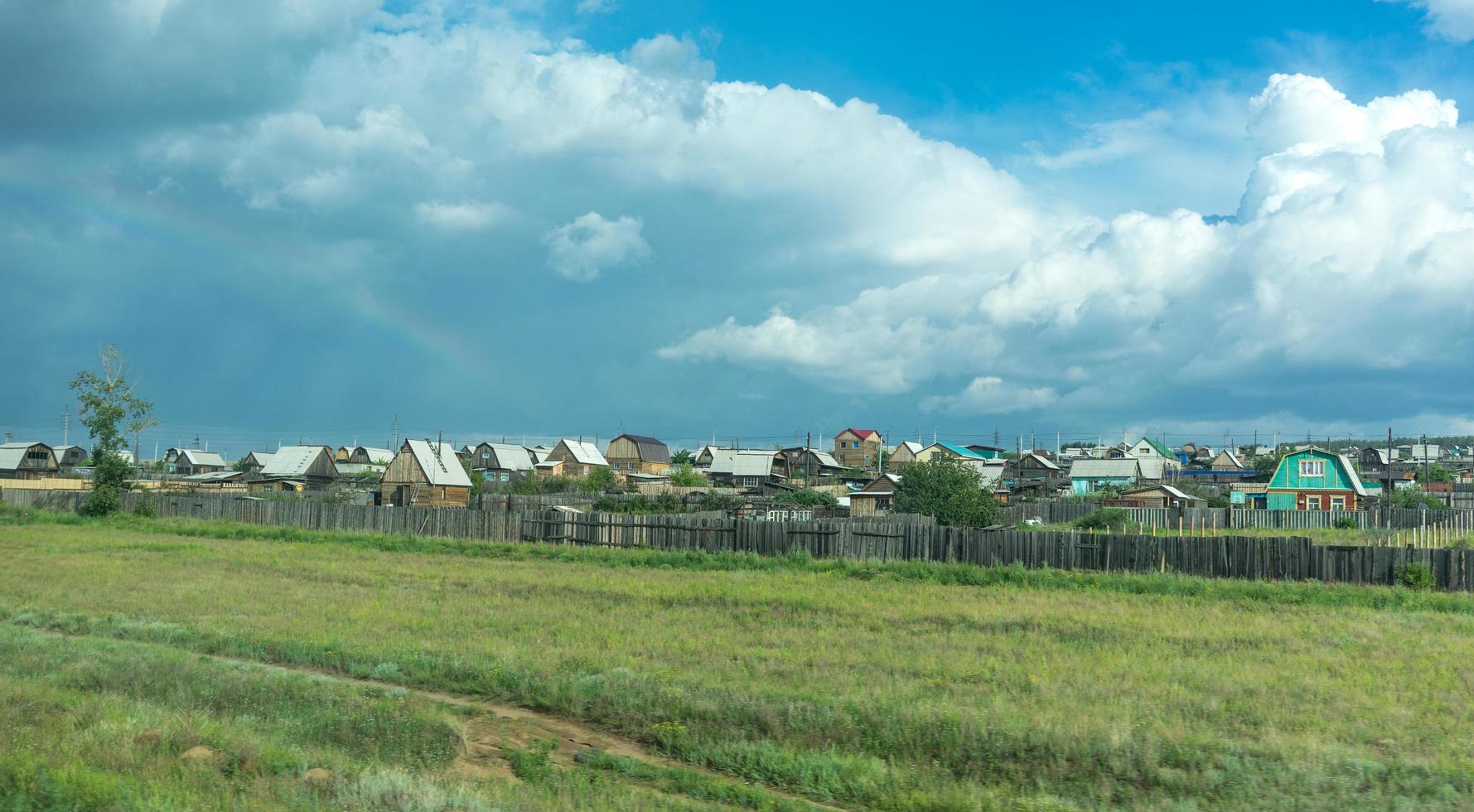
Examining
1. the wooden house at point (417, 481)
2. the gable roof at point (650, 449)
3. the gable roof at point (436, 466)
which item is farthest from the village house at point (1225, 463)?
the wooden house at point (417, 481)

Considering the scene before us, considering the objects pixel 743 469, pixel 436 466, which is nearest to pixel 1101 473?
pixel 743 469

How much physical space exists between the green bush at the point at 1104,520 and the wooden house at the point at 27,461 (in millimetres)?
107827

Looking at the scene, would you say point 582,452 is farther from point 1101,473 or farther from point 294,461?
point 1101,473

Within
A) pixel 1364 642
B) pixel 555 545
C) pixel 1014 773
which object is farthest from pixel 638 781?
pixel 555 545

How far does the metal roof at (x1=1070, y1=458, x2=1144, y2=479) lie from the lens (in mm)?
100688

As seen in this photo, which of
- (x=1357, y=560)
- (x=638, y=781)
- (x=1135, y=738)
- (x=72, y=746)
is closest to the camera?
(x=72, y=746)

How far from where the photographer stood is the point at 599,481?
86750 millimetres

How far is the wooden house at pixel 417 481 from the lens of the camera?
67.4m

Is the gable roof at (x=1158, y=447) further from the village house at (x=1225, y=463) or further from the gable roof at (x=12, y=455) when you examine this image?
the gable roof at (x=12, y=455)

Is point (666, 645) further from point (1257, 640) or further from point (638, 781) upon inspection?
point (1257, 640)

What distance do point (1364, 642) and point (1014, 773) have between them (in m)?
11.0

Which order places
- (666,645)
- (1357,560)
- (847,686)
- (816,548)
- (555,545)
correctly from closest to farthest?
(847,686) → (666,645) → (1357,560) → (816,548) → (555,545)

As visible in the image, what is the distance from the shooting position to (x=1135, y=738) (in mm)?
10586

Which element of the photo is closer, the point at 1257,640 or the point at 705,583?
the point at 1257,640
